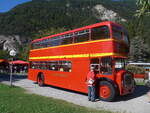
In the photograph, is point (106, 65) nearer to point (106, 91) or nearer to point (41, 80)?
point (106, 91)

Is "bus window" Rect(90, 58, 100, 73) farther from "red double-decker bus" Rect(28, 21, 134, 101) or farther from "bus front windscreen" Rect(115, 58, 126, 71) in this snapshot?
"bus front windscreen" Rect(115, 58, 126, 71)

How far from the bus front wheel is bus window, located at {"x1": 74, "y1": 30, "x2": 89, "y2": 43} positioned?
2.92m

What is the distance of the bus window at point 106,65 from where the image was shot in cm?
1081

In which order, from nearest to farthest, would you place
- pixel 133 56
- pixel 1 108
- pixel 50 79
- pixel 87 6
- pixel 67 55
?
pixel 1 108 → pixel 67 55 → pixel 50 79 → pixel 133 56 → pixel 87 6

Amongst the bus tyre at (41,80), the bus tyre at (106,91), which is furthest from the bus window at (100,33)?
the bus tyre at (41,80)

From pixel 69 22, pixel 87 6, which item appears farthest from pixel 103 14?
pixel 69 22

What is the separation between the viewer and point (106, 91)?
10.8 meters

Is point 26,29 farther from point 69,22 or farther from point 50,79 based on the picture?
point 50,79

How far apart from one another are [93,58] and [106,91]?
2045 mm

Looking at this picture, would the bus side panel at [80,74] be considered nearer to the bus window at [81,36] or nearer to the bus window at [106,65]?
the bus window at [106,65]

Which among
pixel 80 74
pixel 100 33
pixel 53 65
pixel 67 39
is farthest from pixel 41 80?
pixel 100 33

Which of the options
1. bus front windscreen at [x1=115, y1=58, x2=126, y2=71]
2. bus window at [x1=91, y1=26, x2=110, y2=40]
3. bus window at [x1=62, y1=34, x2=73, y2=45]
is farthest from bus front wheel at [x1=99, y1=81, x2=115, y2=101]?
bus window at [x1=62, y1=34, x2=73, y2=45]

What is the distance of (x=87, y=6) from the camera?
136250 millimetres

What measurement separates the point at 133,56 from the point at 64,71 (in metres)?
39.9
